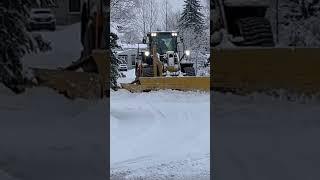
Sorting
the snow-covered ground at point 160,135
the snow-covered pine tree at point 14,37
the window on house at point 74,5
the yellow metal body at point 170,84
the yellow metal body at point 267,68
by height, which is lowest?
the snow-covered ground at point 160,135

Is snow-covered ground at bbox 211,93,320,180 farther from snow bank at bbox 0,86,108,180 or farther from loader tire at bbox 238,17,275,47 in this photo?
snow bank at bbox 0,86,108,180

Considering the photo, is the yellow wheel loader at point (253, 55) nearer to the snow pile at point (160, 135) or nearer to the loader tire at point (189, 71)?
the snow pile at point (160, 135)

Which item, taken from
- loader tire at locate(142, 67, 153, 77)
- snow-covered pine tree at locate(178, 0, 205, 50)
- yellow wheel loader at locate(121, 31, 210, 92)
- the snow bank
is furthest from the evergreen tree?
A: the snow bank

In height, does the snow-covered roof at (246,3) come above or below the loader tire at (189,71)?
above

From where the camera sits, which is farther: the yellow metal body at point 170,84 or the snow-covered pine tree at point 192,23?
the snow-covered pine tree at point 192,23

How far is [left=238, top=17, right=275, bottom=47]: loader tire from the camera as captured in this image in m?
5.29

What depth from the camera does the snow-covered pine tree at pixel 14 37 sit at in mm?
5078

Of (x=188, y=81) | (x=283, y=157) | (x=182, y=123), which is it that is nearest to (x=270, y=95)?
(x=283, y=157)

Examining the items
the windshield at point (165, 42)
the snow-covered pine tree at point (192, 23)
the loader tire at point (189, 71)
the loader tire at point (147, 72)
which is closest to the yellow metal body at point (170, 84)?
the loader tire at point (147, 72)

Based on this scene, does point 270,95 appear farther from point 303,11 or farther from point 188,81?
point 188,81

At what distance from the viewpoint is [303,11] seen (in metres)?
5.31

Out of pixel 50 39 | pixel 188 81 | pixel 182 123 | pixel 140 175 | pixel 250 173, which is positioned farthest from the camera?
pixel 188 81

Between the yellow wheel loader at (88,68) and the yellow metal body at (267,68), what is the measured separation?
1.04 m

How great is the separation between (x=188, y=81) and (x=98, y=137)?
10326 mm
